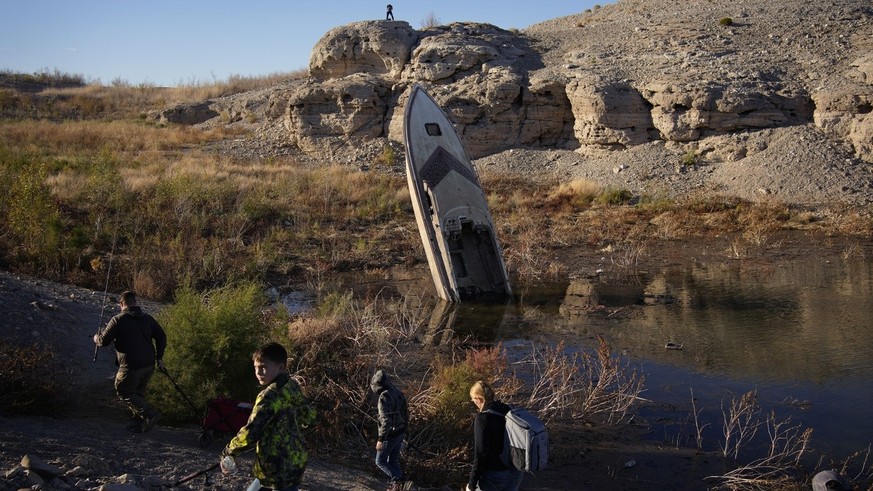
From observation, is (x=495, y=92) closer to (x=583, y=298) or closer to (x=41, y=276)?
(x=583, y=298)

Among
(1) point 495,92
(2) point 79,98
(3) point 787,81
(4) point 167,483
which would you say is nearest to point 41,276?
(4) point 167,483

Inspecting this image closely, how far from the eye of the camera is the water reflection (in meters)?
9.09

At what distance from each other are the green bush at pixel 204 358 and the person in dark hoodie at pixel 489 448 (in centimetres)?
326

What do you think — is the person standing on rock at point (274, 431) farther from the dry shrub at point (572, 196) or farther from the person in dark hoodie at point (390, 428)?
the dry shrub at point (572, 196)

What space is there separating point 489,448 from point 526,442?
0.34m

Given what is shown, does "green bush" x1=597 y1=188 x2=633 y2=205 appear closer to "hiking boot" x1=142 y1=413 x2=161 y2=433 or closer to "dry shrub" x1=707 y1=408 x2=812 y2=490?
"dry shrub" x1=707 y1=408 x2=812 y2=490

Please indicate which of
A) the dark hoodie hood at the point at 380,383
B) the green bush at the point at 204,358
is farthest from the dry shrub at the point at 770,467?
the green bush at the point at 204,358

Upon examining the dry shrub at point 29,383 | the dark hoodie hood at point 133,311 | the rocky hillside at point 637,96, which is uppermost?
the rocky hillside at point 637,96

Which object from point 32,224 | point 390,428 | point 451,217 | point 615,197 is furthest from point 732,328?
point 32,224

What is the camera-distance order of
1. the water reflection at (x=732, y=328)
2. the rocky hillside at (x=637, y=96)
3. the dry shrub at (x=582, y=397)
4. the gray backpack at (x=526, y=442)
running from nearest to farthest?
the gray backpack at (x=526, y=442) → the dry shrub at (x=582, y=397) → the water reflection at (x=732, y=328) → the rocky hillside at (x=637, y=96)

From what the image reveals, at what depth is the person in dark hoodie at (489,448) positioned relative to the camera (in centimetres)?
514

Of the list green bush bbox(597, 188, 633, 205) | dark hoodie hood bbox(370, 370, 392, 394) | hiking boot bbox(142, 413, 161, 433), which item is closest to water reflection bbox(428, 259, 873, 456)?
dark hoodie hood bbox(370, 370, 392, 394)

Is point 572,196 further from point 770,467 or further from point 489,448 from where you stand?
point 489,448

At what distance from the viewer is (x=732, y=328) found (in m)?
12.1
